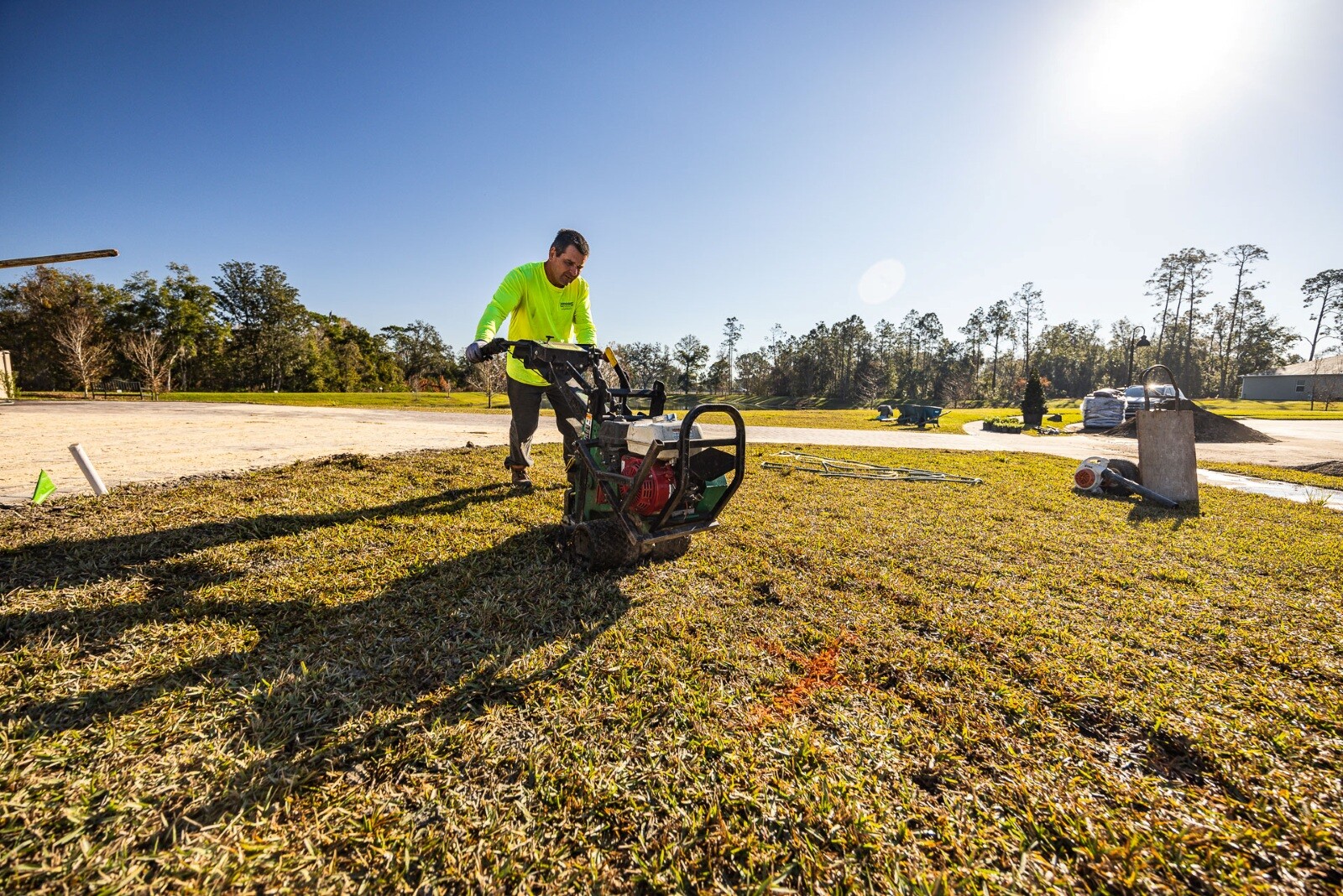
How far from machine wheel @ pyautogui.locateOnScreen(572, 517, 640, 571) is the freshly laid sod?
0.40 ft

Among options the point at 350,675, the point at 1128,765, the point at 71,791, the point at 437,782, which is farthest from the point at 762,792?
the point at 71,791

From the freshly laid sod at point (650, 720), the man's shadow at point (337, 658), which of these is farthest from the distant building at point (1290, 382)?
the man's shadow at point (337, 658)

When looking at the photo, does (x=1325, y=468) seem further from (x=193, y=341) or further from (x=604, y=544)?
(x=193, y=341)

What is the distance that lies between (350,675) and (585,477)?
154 centimetres

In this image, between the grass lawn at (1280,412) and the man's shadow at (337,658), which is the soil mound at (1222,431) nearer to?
the grass lawn at (1280,412)

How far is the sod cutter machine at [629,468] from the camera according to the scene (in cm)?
254

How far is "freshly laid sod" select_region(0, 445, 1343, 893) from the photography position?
48.5 inches

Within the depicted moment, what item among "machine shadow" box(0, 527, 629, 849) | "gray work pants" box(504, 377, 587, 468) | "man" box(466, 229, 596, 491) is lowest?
"machine shadow" box(0, 527, 629, 849)

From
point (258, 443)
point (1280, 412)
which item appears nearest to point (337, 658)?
point (258, 443)

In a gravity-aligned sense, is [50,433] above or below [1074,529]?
above

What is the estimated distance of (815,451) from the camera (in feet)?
31.5

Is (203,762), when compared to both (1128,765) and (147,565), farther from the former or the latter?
(1128,765)

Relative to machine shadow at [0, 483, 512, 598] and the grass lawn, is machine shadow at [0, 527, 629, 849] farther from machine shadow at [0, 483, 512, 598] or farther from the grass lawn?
the grass lawn

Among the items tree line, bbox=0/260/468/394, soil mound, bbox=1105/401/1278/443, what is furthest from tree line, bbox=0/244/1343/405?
soil mound, bbox=1105/401/1278/443
